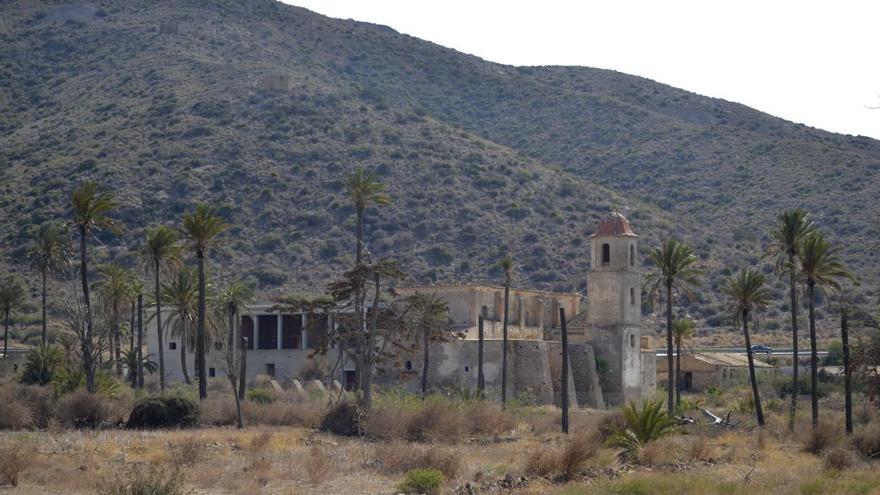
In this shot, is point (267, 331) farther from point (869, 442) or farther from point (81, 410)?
point (869, 442)

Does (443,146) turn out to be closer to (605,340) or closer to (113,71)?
(113,71)

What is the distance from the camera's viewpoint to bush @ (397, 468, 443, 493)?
32.2 metres

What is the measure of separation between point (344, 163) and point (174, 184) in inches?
650

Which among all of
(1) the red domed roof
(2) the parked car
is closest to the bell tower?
(1) the red domed roof

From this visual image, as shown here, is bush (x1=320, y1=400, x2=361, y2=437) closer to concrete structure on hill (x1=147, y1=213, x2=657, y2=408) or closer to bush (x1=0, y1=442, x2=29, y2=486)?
concrete structure on hill (x1=147, y1=213, x2=657, y2=408)

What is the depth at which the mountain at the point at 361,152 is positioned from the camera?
109 m

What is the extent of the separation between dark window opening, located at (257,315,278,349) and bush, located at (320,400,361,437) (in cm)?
3190

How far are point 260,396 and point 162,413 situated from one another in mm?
12842

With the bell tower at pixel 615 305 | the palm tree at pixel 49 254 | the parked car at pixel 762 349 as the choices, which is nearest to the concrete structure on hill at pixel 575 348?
the bell tower at pixel 615 305

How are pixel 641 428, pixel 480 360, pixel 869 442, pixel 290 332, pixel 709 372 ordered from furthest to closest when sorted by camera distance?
pixel 709 372 → pixel 290 332 → pixel 480 360 → pixel 869 442 → pixel 641 428

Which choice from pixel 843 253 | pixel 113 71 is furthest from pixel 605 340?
pixel 113 71

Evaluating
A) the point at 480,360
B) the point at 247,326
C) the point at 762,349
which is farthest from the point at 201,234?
the point at 762,349

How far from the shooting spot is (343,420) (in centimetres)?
4991

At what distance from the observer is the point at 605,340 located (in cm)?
7125
